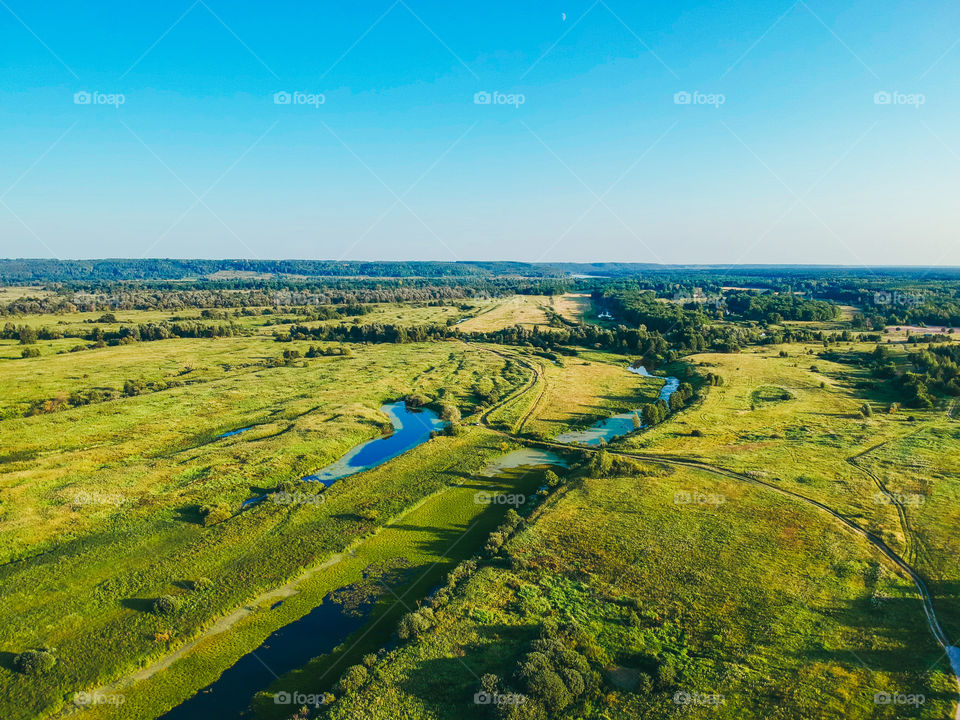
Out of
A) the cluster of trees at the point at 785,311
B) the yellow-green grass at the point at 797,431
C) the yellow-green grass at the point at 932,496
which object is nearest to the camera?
the yellow-green grass at the point at 932,496

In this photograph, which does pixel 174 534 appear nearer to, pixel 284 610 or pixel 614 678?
pixel 284 610

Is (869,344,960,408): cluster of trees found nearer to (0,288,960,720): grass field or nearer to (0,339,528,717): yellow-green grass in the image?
(0,288,960,720): grass field

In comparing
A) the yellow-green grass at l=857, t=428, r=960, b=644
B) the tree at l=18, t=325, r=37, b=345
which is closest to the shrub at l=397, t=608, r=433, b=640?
the yellow-green grass at l=857, t=428, r=960, b=644

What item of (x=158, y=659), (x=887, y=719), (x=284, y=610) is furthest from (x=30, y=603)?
(x=887, y=719)

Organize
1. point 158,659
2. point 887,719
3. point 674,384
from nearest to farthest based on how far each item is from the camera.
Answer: point 887,719, point 158,659, point 674,384

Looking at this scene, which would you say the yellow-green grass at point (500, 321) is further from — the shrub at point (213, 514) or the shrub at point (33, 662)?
the shrub at point (33, 662)

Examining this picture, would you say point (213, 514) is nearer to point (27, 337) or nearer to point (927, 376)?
point (927, 376)

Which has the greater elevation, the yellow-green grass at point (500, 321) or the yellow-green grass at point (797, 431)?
the yellow-green grass at point (500, 321)

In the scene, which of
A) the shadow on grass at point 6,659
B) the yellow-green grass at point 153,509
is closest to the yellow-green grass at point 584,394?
the yellow-green grass at point 153,509
